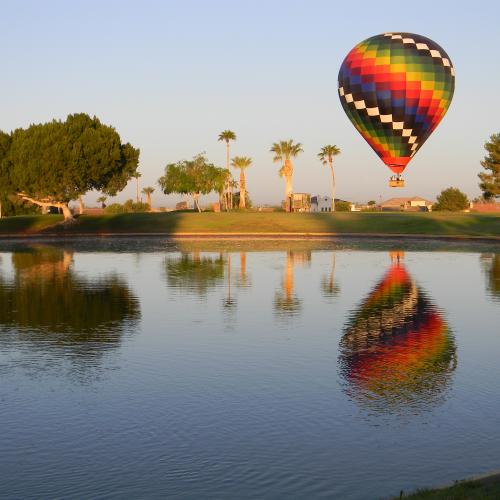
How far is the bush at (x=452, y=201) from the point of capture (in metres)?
168

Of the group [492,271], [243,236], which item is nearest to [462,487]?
[492,271]

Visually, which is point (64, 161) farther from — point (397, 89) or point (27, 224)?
point (397, 89)

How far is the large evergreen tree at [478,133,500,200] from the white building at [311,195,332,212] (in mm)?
65253

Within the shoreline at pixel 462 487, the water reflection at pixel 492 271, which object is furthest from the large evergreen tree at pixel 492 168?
the shoreline at pixel 462 487

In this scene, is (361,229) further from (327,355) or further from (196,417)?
(196,417)

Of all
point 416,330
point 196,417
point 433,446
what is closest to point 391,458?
point 433,446

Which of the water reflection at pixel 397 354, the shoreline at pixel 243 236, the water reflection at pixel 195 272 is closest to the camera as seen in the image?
the water reflection at pixel 397 354

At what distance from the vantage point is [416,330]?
19844 mm

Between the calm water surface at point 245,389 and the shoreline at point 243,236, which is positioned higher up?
the shoreline at point 243,236

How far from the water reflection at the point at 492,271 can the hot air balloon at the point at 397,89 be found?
49.7 feet

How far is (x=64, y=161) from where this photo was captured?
8688 centimetres

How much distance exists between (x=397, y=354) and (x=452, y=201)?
15742 centimetres

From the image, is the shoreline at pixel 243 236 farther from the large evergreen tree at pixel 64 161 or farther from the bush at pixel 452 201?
the bush at pixel 452 201

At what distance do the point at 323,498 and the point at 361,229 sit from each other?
67.5m
